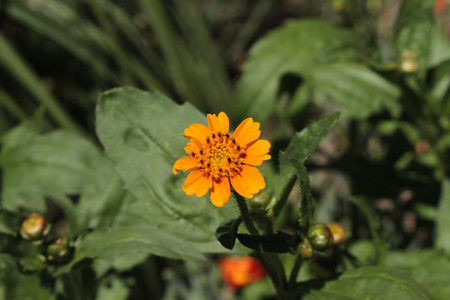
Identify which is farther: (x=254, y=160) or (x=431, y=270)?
(x=431, y=270)

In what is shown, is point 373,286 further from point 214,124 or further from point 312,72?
point 312,72

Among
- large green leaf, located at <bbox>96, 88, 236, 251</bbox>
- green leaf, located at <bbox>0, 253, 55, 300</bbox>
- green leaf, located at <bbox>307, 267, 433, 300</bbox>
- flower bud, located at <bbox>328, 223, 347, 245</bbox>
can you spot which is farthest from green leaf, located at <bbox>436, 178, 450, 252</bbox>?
green leaf, located at <bbox>0, 253, 55, 300</bbox>

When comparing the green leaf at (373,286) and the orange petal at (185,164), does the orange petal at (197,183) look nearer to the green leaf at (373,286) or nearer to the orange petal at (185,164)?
the orange petal at (185,164)

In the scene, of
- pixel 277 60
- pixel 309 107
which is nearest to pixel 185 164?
pixel 277 60

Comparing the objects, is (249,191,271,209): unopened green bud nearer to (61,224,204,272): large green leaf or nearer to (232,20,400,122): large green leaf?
(61,224,204,272): large green leaf

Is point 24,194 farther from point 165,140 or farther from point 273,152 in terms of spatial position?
point 273,152

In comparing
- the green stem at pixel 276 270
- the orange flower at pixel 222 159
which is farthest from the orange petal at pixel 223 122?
the green stem at pixel 276 270

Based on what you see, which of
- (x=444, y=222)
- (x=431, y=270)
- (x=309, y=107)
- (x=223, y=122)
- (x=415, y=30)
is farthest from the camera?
(x=309, y=107)

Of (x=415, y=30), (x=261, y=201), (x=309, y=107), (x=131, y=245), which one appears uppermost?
(x=415, y=30)
